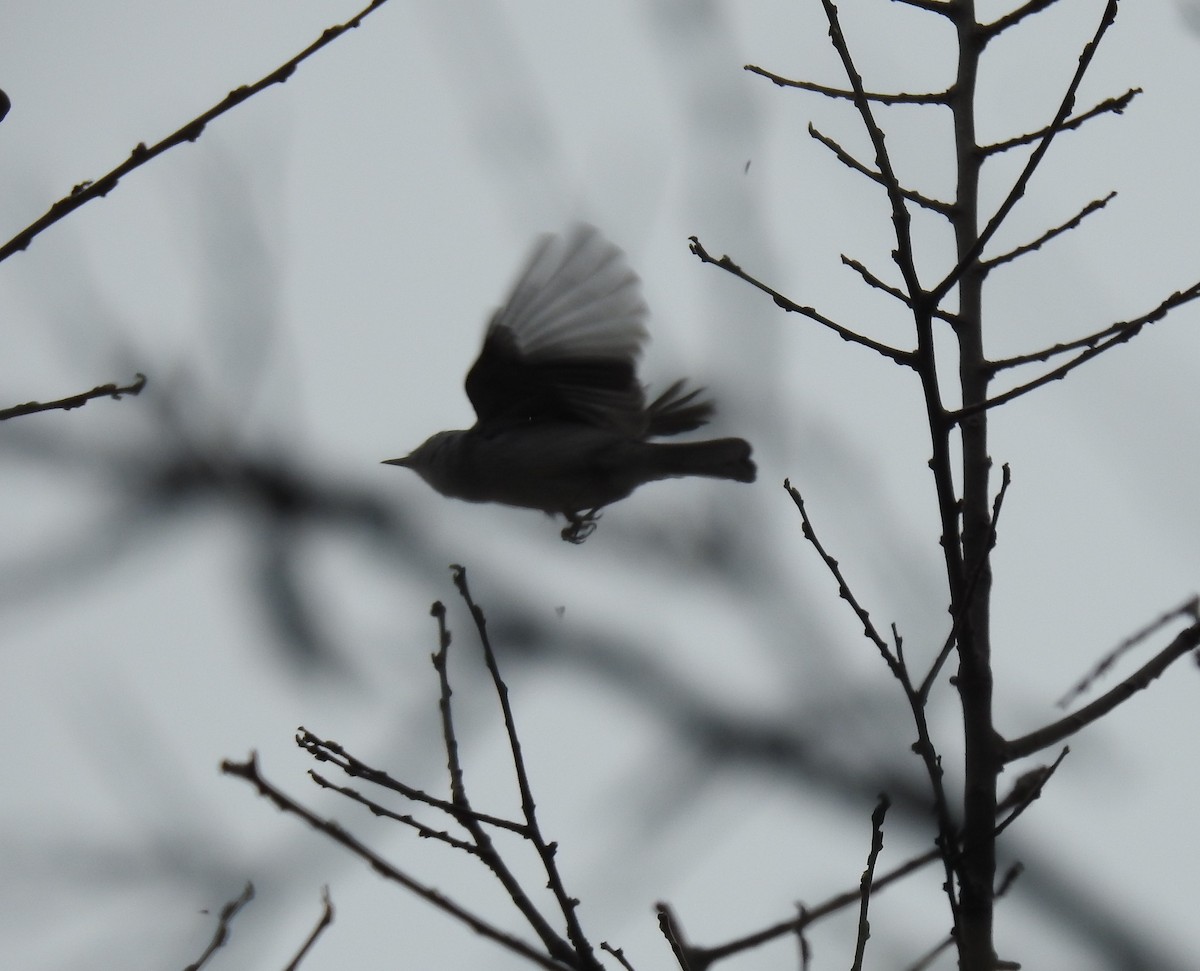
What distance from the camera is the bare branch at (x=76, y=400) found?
97.0 inches

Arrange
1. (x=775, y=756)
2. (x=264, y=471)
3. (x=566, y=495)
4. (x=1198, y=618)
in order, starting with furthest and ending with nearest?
(x=566, y=495) → (x=1198, y=618) → (x=775, y=756) → (x=264, y=471)

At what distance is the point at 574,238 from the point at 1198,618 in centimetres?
210

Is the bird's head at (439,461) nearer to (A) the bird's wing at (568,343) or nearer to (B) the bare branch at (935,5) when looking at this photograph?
(A) the bird's wing at (568,343)

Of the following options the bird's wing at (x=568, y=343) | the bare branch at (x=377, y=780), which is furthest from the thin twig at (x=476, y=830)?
the bird's wing at (x=568, y=343)

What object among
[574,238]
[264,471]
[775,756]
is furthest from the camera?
[574,238]

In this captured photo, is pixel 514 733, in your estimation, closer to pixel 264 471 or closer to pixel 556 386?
pixel 264 471

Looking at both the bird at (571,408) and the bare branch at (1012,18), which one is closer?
the bare branch at (1012,18)

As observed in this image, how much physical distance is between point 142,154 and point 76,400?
561 mm

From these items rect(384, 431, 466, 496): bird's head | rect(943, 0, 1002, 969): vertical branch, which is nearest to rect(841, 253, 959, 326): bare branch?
rect(943, 0, 1002, 969): vertical branch

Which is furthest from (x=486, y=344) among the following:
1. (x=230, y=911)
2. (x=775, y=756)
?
(x=775, y=756)

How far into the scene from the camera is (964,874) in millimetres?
2750

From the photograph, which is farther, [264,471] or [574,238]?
[574,238]

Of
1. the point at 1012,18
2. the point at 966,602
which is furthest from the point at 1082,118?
the point at 966,602

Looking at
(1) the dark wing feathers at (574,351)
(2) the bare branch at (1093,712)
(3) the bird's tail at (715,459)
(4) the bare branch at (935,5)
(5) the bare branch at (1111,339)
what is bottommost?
(2) the bare branch at (1093,712)
